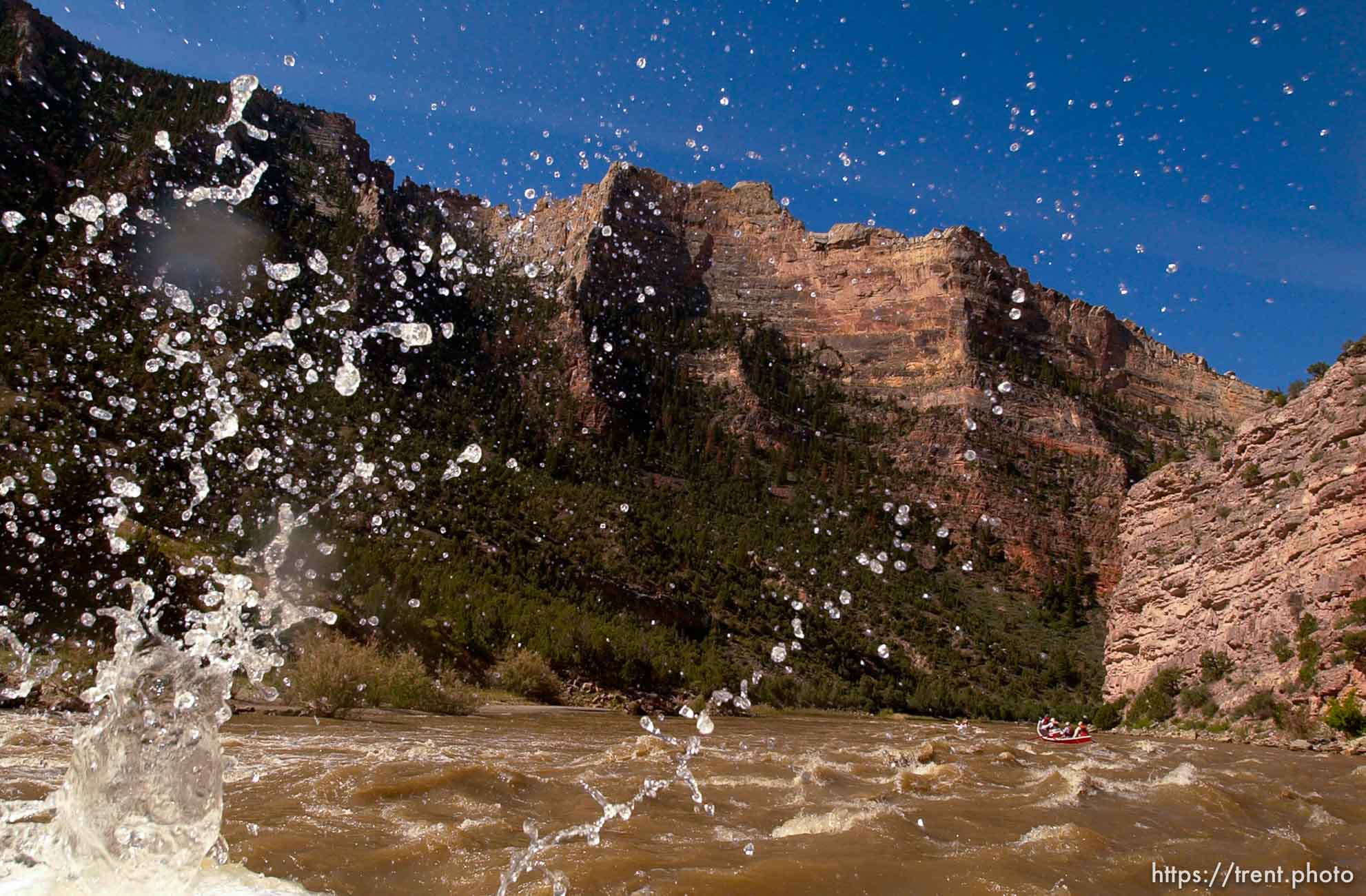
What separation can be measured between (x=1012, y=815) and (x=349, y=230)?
64.9 m

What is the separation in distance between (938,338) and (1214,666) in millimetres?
56573

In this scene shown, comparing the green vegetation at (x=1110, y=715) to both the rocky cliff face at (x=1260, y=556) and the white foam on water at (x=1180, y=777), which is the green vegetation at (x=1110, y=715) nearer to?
the rocky cliff face at (x=1260, y=556)

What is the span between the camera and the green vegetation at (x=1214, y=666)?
22.1 metres

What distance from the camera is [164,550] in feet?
75.8

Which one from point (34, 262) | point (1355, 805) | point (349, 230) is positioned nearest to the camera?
point (1355, 805)

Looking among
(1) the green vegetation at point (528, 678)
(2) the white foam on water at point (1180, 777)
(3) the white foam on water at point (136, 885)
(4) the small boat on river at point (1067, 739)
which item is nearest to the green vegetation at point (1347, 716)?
(4) the small boat on river at point (1067, 739)

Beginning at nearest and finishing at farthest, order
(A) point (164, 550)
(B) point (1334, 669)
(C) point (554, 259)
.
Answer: (B) point (1334, 669)
(A) point (164, 550)
(C) point (554, 259)

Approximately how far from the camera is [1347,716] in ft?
53.3

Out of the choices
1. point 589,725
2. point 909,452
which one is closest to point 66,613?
point 589,725

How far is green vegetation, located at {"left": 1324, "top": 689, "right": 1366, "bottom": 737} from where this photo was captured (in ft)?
52.6

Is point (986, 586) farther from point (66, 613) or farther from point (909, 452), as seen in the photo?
point (66, 613)
